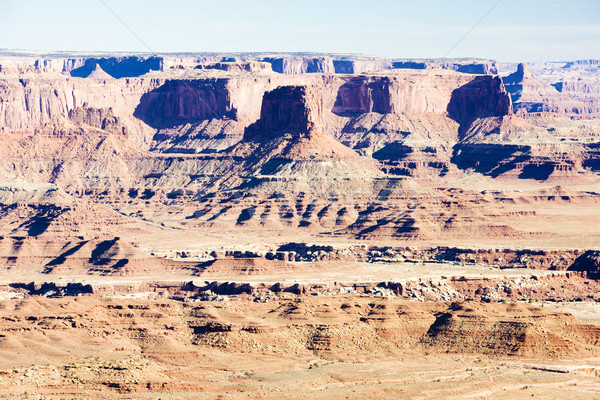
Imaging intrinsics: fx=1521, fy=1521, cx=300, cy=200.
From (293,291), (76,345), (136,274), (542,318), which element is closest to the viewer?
(76,345)

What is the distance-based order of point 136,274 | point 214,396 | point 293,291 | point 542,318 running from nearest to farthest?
point 214,396, point 542,318, point 293,291, point 136,274

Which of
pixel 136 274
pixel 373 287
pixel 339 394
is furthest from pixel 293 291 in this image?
pixel 339 394

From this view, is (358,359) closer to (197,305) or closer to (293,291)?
(197,305)

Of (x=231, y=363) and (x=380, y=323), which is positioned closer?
(x=231, y=363)

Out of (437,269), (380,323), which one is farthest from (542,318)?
(437,269)

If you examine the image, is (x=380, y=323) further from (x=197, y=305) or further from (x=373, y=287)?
(x=373, y=287)

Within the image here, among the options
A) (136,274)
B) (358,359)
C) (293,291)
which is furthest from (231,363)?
(136,274)

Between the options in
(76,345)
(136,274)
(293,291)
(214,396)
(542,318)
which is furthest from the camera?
(136,274)

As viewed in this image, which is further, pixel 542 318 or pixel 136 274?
pixel 136 274
